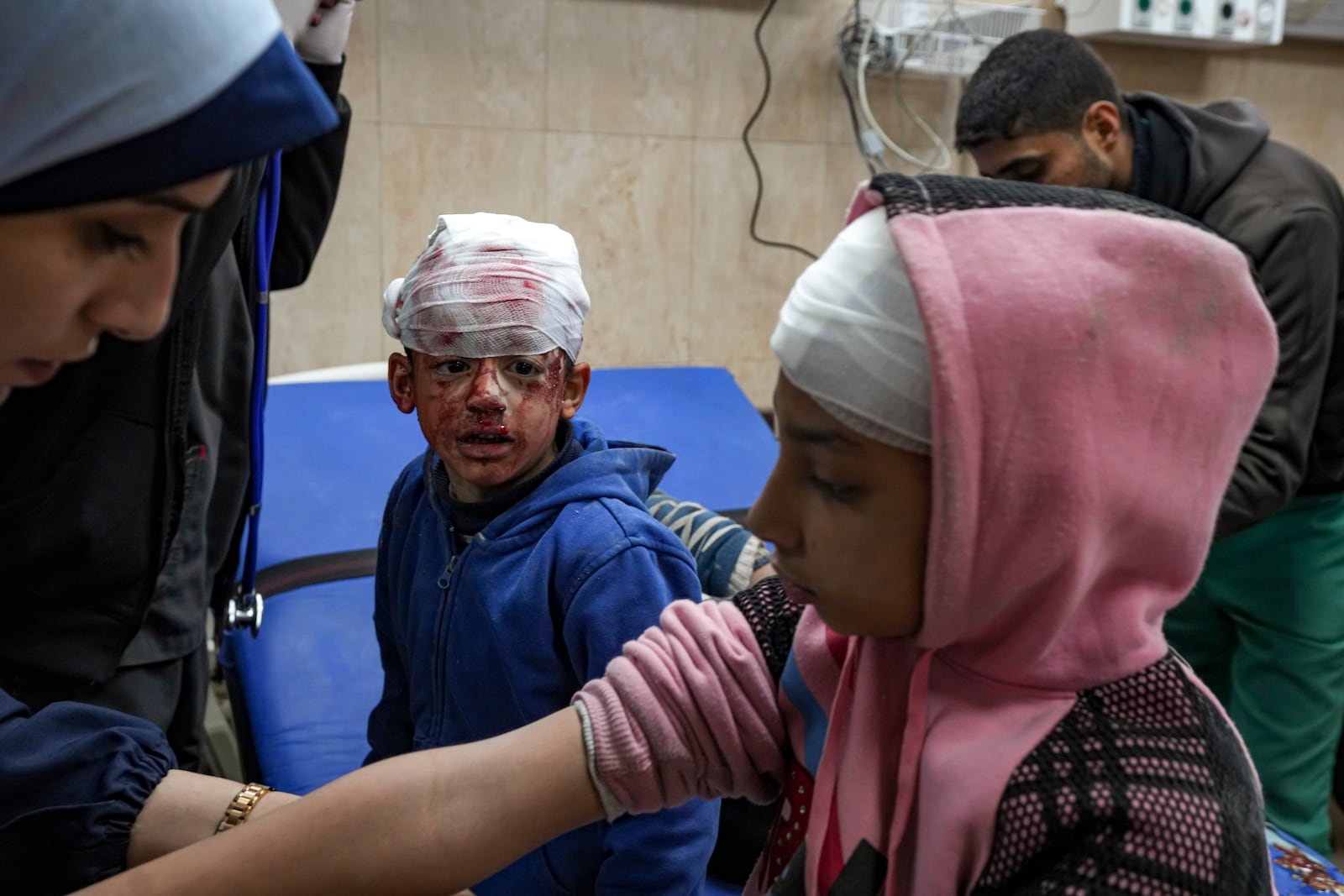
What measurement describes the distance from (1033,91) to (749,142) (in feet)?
3.85

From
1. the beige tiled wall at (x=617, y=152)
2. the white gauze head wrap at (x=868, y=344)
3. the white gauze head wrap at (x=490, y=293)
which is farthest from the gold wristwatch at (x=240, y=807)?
the beige tiled wall at (x=617, y=152)

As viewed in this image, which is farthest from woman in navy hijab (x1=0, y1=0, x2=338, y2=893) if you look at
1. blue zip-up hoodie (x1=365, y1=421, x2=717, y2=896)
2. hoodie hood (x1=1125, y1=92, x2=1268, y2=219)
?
hoodie hood (x1=1125, y1=92, x2=1268, y2=219)

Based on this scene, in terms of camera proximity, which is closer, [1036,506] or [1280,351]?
[1036,506]

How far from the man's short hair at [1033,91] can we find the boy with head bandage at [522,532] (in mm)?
1077

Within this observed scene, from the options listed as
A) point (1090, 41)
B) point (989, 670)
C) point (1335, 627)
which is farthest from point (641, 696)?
point (1090, 41)

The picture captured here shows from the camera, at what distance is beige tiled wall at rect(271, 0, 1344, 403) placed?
9.17 ft

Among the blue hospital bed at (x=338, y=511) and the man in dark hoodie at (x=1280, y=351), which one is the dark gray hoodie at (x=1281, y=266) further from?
the blue hospital bed at (x=338, y=511)

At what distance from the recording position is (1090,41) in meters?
3.28

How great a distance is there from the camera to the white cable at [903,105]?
9.90 ft

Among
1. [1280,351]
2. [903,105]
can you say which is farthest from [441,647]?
[903,105]

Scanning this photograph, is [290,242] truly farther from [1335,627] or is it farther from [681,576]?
[1335,627]

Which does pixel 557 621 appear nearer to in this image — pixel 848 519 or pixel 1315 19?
pixel 848 519

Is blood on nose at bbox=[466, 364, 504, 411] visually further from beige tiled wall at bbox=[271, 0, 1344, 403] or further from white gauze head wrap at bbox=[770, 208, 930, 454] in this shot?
beige tiled wall at bbox=[271, 0, 1344, 403]

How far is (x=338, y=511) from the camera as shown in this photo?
2.32m
